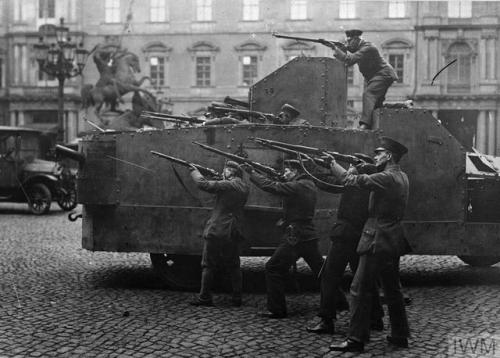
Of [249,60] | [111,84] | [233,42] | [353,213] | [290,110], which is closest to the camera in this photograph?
[353,213]

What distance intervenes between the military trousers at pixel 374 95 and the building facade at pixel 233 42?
22.2m

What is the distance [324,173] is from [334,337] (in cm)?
177

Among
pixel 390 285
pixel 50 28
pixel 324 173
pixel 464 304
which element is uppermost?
pixel 50 28

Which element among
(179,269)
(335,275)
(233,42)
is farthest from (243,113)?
(233,42)

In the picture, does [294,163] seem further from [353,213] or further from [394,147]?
[394,147]

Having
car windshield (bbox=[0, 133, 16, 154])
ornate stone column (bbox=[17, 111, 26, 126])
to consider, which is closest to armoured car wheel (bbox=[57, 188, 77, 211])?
car windshield (bbox=[0, 133, 16, 154])

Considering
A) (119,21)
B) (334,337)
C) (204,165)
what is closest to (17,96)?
(119,21)

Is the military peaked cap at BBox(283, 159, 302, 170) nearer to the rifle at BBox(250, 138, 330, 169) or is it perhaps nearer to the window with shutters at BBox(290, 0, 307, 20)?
the rifle at BBox(250, 138, 330, 169)

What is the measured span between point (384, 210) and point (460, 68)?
27003 millimetres

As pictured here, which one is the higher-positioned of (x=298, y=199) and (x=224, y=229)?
(x=298, y=199)

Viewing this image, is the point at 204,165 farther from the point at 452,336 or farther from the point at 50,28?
the point at 50,28

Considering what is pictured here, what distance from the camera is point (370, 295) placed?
18.4ft

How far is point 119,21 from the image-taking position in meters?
35.6

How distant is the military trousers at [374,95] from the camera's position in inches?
Answer: 327
